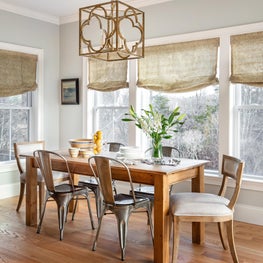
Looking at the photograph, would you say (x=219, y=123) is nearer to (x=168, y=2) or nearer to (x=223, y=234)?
(x=223, y=234)

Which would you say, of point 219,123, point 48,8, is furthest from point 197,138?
point 48,8

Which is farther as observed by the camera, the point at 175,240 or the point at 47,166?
the point at 47,166

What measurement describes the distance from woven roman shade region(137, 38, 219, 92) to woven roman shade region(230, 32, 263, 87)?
0.78 feet

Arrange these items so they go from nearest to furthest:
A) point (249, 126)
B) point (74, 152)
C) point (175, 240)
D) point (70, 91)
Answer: point (175, 240) < point (74, 152) < point (249, 126) < point (70, 91)

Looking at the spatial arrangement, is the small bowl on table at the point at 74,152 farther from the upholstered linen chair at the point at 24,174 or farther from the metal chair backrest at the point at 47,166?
the upholstered linen chair at the point at 24,174

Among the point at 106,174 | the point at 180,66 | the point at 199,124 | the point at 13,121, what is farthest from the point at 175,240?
the point at 13,121

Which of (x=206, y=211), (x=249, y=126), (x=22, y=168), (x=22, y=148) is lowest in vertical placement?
(x=206, y=211)

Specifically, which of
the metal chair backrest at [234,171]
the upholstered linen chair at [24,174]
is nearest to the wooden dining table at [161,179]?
the metal chair backrest at [234,171]

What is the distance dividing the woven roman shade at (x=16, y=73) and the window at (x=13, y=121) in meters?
0.16

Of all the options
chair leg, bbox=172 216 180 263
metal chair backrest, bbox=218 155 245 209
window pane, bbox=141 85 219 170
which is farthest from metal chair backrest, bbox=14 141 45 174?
metal chair backrest, bbox=218 155 245 209

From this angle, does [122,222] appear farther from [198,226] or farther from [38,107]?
[38,107]

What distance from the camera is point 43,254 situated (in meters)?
3.04

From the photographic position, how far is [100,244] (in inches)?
129

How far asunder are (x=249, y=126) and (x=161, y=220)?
1.89 metres
